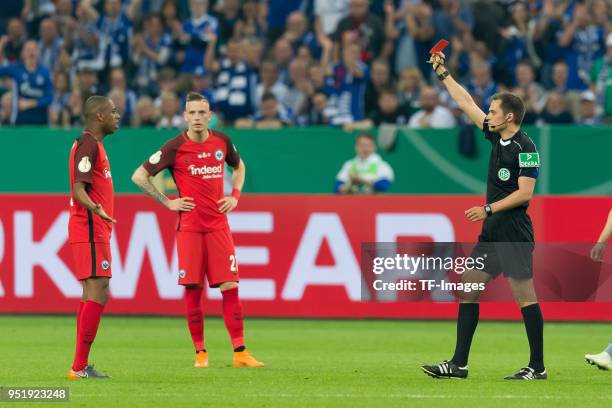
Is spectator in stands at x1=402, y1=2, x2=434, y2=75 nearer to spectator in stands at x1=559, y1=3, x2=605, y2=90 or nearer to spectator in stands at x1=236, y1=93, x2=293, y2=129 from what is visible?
spectator in stands at x1=559, y1=3, x2=605, y2=90

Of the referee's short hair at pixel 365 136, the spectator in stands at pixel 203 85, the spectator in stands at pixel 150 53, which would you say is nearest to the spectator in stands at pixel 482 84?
the referee's short hair at pixel 365 136

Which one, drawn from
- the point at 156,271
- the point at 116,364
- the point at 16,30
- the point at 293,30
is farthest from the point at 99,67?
the point at 116,364

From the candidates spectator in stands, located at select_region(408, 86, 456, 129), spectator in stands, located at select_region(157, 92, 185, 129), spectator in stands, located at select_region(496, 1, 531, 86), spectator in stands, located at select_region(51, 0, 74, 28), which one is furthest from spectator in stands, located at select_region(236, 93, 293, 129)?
spectator in stands, located at select_region(51, 0, 74, 28)

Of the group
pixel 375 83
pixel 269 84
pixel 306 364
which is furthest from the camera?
pixel 269 84

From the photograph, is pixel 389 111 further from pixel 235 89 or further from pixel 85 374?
pixel 85 374

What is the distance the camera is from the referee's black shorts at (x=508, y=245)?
35.2ft

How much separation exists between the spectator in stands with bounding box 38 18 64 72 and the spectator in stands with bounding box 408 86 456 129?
233 inches

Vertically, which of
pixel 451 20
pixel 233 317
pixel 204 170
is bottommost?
pixel 233 317

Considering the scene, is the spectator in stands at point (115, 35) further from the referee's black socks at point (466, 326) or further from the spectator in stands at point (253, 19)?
the referee's black socks at point (466, 326)

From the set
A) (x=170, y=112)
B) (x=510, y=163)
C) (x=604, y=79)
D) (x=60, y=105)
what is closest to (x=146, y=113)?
(x=170, y=112)

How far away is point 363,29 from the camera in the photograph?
21562 millimetres

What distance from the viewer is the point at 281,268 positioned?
17109mm

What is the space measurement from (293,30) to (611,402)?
1309 cm

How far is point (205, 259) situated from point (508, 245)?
9.35 ft
